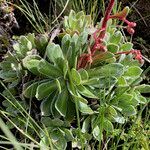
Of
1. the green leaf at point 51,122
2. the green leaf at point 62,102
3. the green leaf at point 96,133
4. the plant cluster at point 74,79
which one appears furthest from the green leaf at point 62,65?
the green leaf at point 96,133

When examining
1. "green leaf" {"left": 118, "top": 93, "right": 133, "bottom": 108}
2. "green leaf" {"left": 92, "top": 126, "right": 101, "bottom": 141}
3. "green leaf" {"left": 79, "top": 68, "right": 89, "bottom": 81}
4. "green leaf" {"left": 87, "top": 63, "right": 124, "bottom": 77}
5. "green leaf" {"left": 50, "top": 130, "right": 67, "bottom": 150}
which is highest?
"green leaf" {"left": 79, "top": 68, "right": 89, "bottom": 81}

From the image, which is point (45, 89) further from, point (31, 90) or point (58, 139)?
point (58, 139)

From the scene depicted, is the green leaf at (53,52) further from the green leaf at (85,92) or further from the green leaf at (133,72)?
the green leaf at (133,72)

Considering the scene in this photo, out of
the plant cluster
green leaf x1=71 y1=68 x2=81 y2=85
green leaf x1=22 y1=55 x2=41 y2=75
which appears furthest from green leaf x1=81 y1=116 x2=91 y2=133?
green leaf x1=22 y1=55 x2=41 y2=75

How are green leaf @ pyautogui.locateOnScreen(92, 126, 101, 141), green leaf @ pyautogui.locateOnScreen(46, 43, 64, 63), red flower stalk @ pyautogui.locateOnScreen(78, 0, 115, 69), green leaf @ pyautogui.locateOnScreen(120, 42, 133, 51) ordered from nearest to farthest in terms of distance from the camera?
red flower stalk @ pyautogui.locateOnScreen(78, 0, 115, 69) → green leaf @ pyautogui.locateOnScreen(46, 43, 64, 63) → green leaf @ pyautogui.locateOnScreen(92, 126, 101, 141) → green leaf @ pyautogui.locateOnScreen(120, 42, 133, 51)

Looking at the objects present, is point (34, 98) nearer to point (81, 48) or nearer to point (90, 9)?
point (81, 48)

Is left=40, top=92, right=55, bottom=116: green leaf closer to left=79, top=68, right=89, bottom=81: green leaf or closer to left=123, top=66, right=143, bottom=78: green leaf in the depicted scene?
left=79, top=68, right=89, bottom=81: green leaf

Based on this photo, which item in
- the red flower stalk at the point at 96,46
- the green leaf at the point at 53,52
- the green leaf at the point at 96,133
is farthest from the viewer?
the green leaf at the point at 96,133

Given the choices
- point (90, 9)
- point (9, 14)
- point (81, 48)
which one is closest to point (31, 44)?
point (81, 48)
